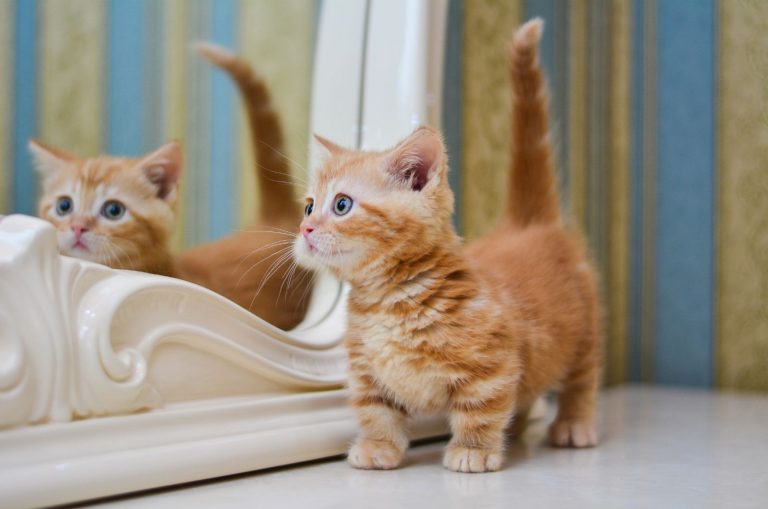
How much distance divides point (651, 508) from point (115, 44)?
80 cm

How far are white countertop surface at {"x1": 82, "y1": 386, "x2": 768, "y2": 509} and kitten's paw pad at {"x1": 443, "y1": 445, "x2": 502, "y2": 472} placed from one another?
1cm

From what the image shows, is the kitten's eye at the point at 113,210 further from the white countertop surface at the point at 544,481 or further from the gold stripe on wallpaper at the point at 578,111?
the gold stripe on wallpaper at the point at 578,111

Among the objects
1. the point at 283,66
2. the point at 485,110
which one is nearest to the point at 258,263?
the point at 283,66

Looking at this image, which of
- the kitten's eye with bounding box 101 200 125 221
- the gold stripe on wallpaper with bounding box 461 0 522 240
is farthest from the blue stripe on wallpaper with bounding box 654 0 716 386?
the kitten's eye with bounding box 101 200 125 221

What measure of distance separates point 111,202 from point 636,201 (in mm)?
1583

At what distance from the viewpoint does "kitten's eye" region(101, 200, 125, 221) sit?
95cm

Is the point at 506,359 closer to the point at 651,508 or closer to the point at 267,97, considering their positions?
the point at 651,508

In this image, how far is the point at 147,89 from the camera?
0.99m

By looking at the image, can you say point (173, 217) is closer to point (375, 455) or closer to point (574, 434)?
point (375, 455)

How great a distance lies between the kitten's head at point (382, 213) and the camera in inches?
36.9

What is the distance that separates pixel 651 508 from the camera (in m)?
0.80

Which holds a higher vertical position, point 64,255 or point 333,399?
point 64,255

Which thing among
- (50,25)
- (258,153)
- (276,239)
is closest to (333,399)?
(276,239)

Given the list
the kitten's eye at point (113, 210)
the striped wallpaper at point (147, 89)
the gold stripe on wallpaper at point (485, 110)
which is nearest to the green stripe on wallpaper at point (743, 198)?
the gold stripe on wallpaper at point (485, 110)
